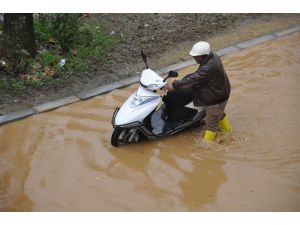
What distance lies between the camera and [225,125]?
23.6ft

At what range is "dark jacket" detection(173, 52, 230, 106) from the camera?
6559 mm

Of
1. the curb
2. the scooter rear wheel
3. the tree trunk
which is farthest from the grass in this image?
the scooter rear wheel

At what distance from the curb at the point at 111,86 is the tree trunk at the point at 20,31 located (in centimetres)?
140

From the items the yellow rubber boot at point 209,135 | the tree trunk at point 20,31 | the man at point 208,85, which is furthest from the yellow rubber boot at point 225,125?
the tree trunk at point 20,31

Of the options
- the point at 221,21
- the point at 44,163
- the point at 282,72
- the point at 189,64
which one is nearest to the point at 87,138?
the point at 44,163

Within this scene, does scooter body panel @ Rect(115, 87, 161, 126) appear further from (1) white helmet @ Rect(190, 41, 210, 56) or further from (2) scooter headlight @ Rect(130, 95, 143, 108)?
(1) white helmet @ Rect(190, 41, 210, 56)

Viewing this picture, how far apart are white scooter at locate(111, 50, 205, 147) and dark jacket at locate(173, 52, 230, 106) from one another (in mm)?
254

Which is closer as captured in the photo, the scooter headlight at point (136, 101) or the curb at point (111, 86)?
the scooter headlight at point (136, 101)

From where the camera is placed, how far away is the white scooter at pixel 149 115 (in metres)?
6.70

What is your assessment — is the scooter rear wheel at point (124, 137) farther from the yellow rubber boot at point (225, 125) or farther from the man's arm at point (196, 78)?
the yellow rubber boot at point (225, 125)

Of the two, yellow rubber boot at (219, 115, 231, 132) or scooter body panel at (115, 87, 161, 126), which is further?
yellow rubber boot at (219, 115, 231, 132)

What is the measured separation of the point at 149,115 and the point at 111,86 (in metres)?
1.94

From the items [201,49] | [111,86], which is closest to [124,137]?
[201,49]

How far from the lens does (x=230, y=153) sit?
22.1 ft
